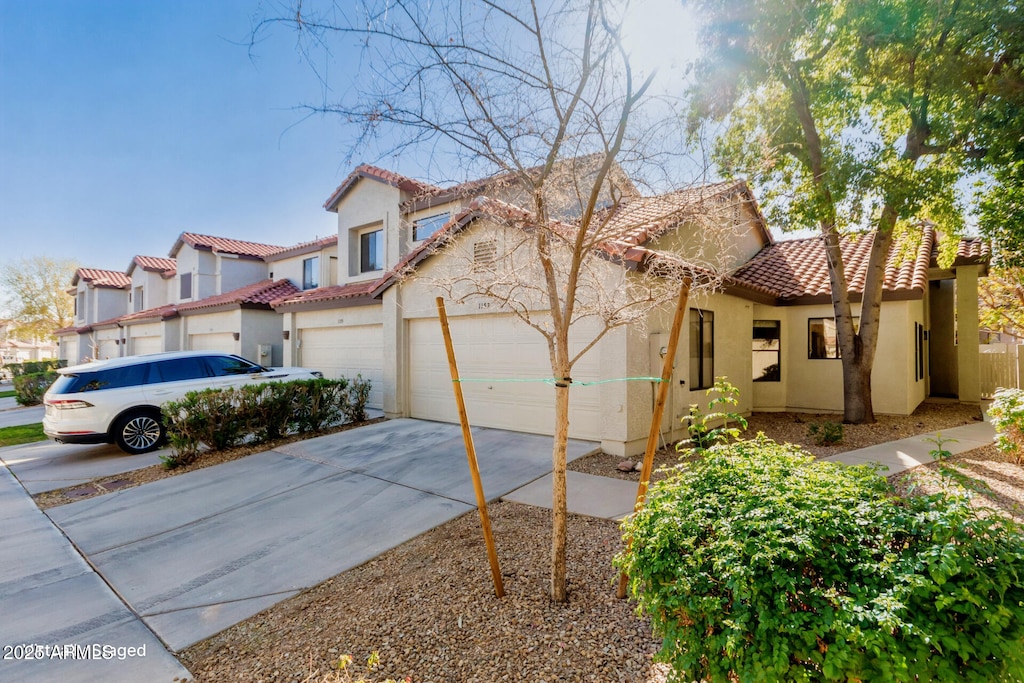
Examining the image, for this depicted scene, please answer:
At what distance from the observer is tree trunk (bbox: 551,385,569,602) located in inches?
140

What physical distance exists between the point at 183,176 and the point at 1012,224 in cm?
2052

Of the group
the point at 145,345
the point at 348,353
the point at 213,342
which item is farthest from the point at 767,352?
the point at 145,345

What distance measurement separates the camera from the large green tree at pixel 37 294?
34.2 meters

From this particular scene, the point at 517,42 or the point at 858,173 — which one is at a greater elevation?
the point at 858,173

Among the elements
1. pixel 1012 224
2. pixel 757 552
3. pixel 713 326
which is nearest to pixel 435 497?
pixel 757 552

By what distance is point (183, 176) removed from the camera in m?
14.7

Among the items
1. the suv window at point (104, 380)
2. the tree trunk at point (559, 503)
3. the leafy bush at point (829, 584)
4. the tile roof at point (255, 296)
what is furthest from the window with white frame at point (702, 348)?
the tile roof at point (255, 296)

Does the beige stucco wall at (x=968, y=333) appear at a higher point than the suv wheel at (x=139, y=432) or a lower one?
higher

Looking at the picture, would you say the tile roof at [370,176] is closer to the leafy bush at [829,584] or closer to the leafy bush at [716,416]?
the leafy bush at [716,416]

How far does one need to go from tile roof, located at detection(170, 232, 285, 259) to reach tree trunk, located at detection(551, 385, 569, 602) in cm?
1929

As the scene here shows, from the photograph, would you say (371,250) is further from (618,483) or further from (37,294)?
(37,294)

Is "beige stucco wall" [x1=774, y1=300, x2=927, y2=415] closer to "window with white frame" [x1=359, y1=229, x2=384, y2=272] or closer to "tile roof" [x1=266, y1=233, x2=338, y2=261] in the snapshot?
"window with white frame" [x1=359, y1=229, x2=384, y2=272]

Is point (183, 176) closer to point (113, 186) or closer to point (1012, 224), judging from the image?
point (113, 186)

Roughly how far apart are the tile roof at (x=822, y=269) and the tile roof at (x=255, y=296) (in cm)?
1449
